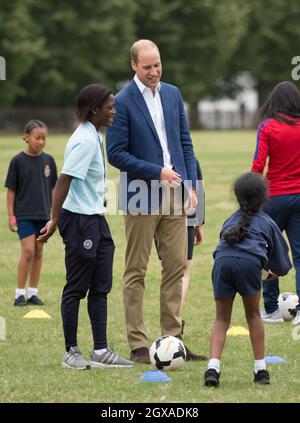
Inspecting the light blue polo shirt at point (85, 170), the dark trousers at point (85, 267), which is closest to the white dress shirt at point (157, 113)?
the light blue polo shirt at point (85, 170)

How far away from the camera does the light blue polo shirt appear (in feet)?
25.0

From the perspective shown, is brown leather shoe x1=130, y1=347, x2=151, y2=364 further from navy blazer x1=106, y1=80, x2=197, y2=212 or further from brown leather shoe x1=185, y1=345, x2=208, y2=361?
navy blazer x1=106, y1=80, x2=197, y2=212

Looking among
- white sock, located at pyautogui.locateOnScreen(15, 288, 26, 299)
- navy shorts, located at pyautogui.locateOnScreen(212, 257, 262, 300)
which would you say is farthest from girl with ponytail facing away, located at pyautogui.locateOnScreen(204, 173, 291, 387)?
white sock, located at pyautogui.locateOnScreen(15, 288, 26, 299)

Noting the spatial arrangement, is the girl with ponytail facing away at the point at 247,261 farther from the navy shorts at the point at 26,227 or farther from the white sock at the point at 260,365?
the navy shorts at the point at 26,227

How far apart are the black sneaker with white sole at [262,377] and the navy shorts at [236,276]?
1.79ft

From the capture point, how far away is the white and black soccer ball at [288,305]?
10078 millimetres

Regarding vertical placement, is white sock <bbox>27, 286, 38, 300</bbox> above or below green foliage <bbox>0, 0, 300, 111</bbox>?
below

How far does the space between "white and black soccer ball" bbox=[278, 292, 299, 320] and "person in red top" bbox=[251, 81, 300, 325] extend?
0.33m

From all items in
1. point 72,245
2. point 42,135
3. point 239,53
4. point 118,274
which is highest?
point 239,53

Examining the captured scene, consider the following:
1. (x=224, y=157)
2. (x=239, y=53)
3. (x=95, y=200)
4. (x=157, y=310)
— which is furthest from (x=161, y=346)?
(x=239, y=53)

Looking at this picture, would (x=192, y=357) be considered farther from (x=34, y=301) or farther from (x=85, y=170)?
(x=34, y=301)
